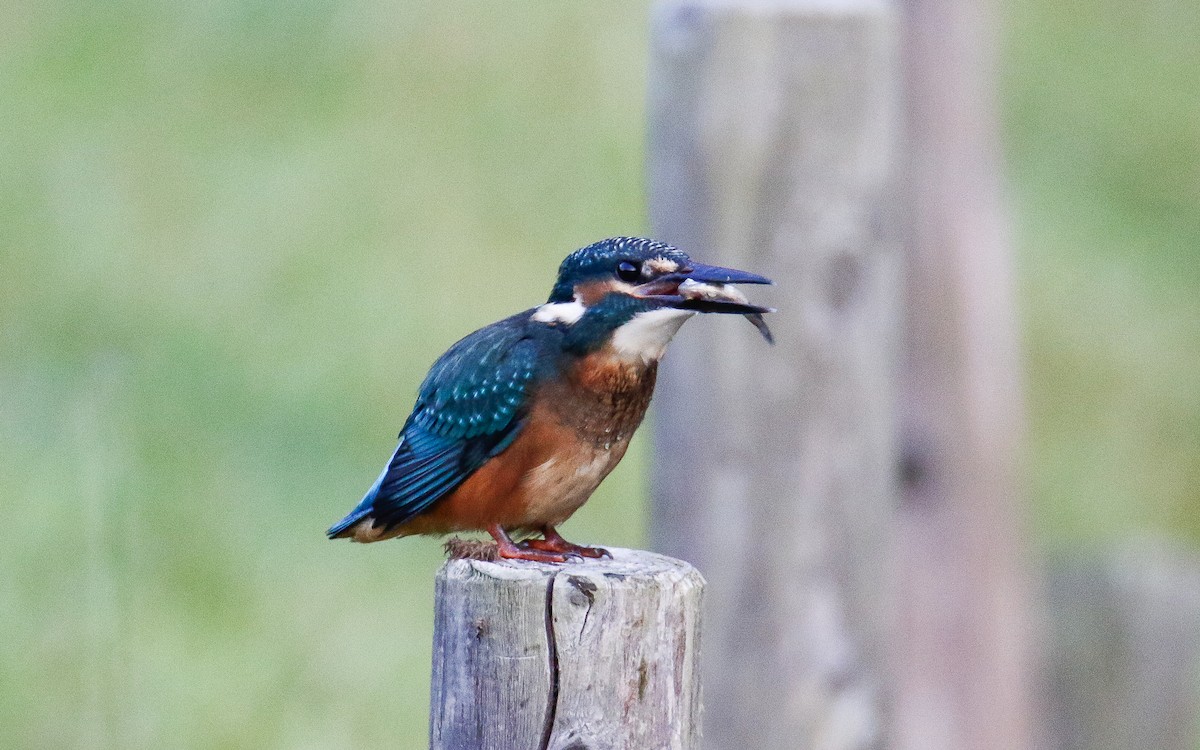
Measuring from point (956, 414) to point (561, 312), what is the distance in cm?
239

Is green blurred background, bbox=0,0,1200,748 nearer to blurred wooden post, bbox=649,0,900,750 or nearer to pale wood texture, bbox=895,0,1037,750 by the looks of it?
blurred wooden post, bbox=649,0,900,750

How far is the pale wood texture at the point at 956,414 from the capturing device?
16.2 feet

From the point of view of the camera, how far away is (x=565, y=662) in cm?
241

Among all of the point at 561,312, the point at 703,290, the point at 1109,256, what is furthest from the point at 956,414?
the point at 1109,256

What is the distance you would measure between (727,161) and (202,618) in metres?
3.55

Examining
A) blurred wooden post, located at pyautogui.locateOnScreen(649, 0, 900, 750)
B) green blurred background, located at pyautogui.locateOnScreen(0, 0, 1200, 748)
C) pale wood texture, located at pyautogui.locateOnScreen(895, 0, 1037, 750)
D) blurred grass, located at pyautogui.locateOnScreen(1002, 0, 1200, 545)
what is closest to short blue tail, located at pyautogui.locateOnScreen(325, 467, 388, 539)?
blurred wooden post, located at pyautogui.locateOnScreen(649, 0, 900, 750)

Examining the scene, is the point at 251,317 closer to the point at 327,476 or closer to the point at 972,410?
the point at 327,476

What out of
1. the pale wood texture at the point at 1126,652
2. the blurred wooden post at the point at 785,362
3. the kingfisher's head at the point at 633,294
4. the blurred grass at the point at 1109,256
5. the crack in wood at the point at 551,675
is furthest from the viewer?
the blurred grass at the point at 1109,256

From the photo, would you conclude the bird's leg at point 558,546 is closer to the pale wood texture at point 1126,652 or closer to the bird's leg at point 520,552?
the bird's leg at point 520,552

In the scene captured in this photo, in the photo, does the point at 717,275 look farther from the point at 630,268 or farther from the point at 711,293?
the point at 630,268

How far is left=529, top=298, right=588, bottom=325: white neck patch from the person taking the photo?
288 cm

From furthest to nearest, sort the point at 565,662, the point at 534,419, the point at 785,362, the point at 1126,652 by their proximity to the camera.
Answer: the point at 1126,652, the point at 785,362, the point at 534,419, the point at 565,662

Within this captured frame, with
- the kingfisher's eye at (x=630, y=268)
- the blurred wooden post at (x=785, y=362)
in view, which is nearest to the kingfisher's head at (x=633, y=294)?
the kingfisher's eye at (x=630, y=268)

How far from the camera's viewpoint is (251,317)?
8.81 metres
